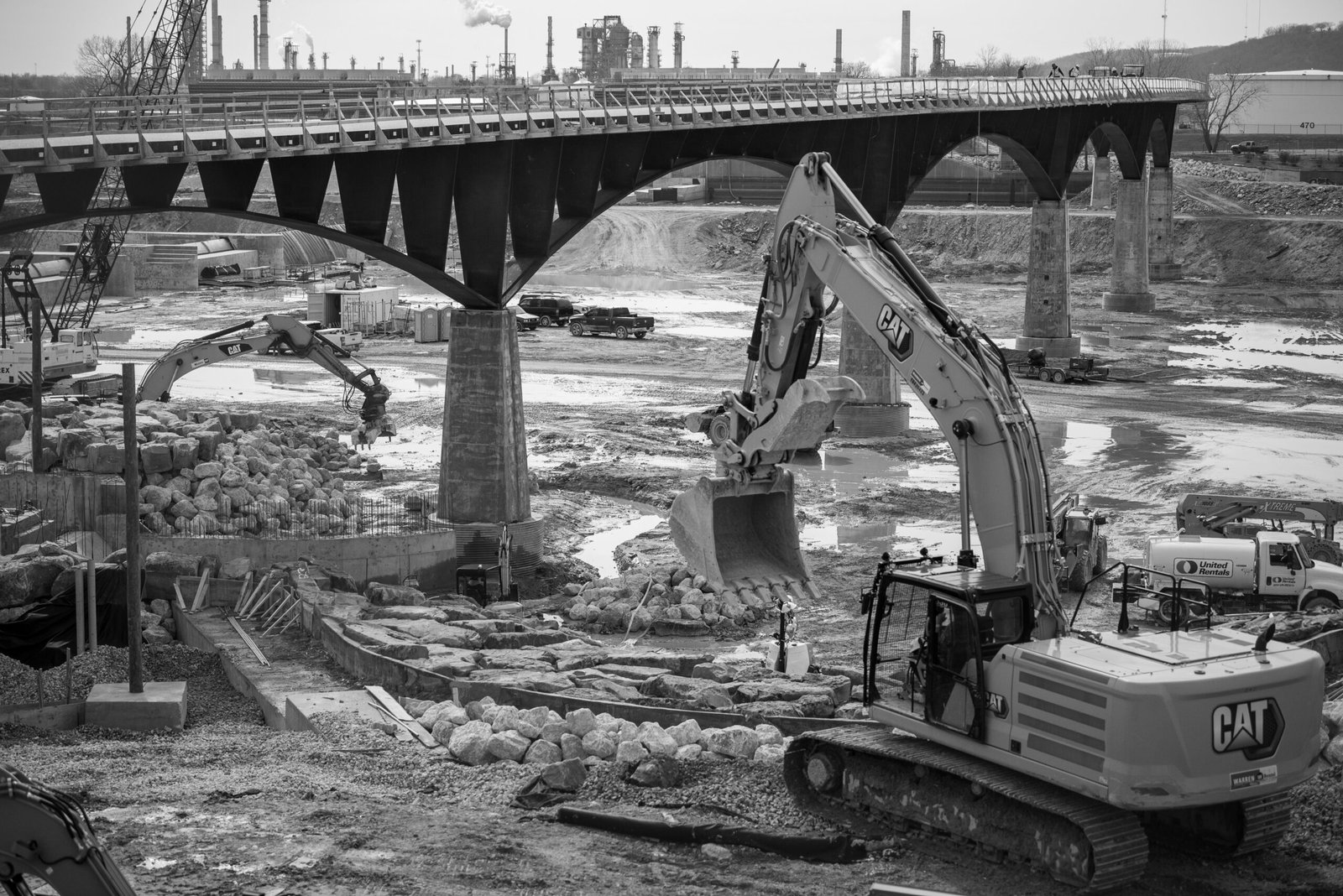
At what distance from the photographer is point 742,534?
74.5 ft

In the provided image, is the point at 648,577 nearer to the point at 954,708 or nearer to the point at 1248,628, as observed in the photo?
the point at 1248,628

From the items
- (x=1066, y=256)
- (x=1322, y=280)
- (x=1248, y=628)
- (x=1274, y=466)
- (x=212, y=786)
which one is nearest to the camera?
(x=212, y=786)

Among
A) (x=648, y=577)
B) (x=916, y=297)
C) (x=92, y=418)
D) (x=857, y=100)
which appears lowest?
(x=648, y=577)

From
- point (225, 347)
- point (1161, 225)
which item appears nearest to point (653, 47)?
point (1161, 225)

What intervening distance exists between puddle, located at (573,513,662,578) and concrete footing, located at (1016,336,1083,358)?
29.3 m

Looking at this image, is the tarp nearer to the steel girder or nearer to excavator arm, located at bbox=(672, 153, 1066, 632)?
the steel girder

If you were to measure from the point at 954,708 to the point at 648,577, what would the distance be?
14646 millimetres

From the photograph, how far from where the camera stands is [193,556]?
27.4 m

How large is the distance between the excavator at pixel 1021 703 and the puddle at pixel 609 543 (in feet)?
50.9

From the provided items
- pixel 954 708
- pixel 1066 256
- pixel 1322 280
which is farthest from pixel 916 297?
pixel 1322 280

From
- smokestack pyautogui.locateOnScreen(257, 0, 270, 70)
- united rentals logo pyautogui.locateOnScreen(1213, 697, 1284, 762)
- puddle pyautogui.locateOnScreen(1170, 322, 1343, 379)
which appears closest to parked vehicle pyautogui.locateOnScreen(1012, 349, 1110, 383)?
puddle pyautogui.locateOnScreen(1170, 322, 1343, 379)

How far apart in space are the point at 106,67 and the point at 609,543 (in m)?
83.4

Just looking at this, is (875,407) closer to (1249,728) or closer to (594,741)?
(594,741)

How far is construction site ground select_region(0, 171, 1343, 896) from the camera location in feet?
43.8
